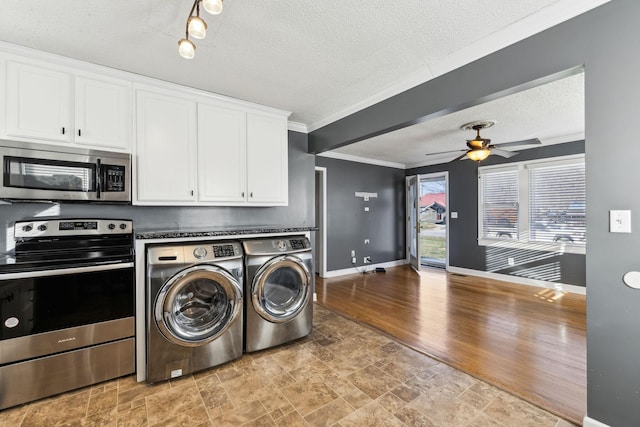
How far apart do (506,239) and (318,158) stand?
3.90 metres

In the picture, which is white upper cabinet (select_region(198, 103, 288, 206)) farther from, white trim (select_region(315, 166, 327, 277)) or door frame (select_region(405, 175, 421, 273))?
door frame (select_region(405, 175, 421, 273))

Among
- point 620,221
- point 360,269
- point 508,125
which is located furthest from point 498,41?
point 360,269

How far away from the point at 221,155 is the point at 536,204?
17.2 feet

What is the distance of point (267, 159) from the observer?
3.20 metres

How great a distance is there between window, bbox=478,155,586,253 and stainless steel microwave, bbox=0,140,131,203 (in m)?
5.85

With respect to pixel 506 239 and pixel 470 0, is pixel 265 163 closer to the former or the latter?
pixel 470 0

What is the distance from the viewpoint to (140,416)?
5.55ft

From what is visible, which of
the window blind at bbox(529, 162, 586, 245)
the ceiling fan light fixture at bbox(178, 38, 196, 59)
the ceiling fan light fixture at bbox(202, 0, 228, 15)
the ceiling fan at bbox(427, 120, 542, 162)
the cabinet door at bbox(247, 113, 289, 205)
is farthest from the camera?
the window blind at bbox(529, 162, 586, 245)

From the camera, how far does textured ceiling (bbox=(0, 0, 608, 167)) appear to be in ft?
5.42

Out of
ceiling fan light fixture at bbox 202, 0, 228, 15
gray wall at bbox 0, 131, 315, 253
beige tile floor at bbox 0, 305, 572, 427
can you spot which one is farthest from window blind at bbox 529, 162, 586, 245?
ceiling fan light fixture at bbox 202, 0, 228, 15

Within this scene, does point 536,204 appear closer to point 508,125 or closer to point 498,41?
point 508,125

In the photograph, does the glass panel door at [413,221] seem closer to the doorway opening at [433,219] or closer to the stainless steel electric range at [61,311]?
the doorway opening at [433,219]

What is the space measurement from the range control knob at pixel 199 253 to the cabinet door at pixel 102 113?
1.20m

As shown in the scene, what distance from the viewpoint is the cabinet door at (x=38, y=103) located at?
6.61 ft
